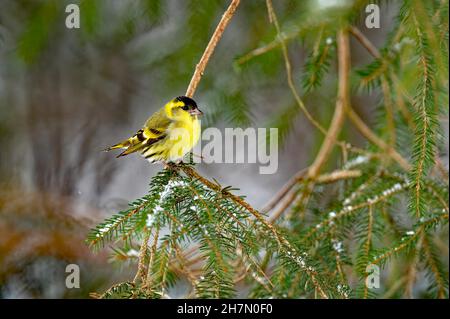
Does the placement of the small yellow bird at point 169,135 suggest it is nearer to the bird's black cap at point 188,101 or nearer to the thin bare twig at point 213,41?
the bird's black cap at point 188,101

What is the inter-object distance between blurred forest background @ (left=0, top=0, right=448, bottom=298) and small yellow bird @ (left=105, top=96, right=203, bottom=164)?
22cm

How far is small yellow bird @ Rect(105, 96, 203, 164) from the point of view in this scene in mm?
997

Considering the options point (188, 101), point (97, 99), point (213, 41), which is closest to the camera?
point (213, 41)

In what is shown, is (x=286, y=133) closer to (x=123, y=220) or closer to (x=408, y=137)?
(x=408, y=137)

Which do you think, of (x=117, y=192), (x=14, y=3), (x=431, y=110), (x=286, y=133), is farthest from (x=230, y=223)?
(x=117, y=192)

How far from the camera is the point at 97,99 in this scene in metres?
2.13

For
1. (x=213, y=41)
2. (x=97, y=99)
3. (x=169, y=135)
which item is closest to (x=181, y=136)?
(x=169, y=135)

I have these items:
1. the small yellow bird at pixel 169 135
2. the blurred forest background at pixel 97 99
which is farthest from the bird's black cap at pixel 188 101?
the blurred forest background at pixel 97 99

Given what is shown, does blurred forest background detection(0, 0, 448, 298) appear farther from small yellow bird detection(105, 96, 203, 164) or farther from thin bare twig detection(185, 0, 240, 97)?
thin bare twig detection(185, 0, 240, 97)

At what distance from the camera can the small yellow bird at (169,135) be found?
997mm

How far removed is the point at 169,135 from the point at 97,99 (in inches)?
45.8

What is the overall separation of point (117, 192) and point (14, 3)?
2.63 feet

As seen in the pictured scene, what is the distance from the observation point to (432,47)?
37.2 inches

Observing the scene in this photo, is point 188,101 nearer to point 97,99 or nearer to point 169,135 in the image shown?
point 169,135
